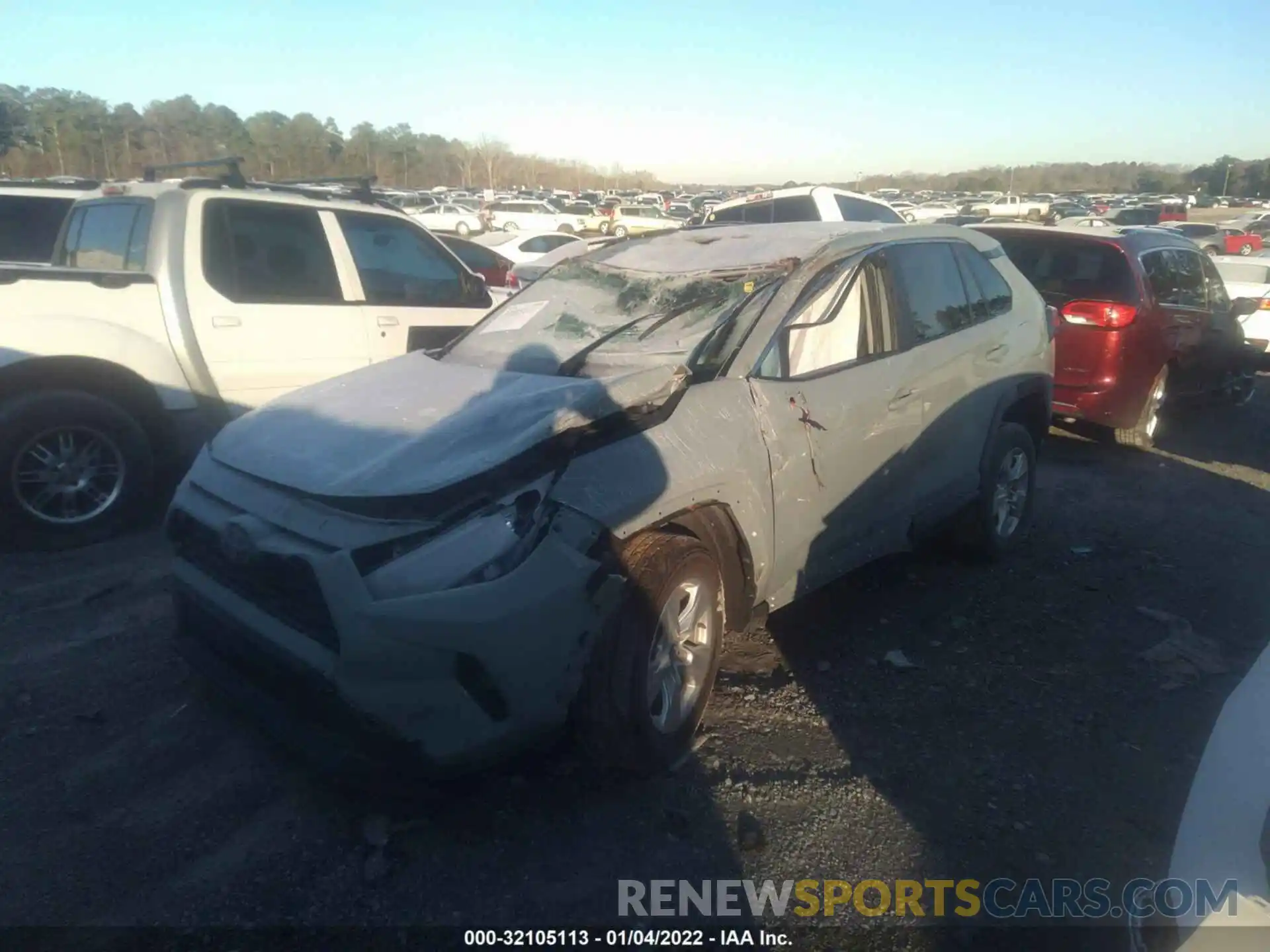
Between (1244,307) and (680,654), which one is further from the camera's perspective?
(1244,307)

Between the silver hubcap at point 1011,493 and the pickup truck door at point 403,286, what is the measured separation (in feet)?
11.4

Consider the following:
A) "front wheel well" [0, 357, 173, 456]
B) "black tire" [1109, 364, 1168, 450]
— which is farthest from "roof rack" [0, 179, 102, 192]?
"black tire" [1109, 364, 1168, 450]

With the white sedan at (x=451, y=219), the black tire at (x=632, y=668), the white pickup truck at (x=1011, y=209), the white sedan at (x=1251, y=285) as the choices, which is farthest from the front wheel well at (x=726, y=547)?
the white pickup truck at (x=1011, y=209)

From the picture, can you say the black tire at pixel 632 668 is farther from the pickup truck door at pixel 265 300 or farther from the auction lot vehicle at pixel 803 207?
the auction lot vehicle at pixel 803 207

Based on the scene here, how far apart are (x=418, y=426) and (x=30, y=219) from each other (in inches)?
325

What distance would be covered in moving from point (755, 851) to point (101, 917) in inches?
73.2

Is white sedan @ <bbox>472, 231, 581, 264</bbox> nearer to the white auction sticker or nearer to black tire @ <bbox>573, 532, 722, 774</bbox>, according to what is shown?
the white auction sticker

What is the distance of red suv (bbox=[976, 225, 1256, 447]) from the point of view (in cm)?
731

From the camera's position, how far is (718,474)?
3312mm

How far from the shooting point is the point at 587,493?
2.94 m

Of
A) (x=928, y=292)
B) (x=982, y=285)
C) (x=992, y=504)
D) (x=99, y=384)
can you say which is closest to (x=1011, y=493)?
(x=992, y=504)

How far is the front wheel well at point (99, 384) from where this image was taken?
16.3ft

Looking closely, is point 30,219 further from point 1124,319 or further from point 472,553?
point 1124,319

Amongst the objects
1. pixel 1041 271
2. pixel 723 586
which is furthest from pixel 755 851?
pixel 1041 271
